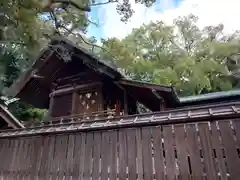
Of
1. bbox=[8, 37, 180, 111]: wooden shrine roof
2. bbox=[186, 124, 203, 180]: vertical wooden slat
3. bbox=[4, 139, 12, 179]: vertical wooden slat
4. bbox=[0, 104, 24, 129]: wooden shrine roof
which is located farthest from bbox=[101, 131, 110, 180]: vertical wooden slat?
bbox=[8, 37, 180, 111]: wooden shrine roof

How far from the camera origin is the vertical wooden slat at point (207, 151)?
3.26m

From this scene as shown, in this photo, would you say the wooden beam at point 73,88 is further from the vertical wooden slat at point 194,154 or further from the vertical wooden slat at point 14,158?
the vertical wooden slat at point 194,154

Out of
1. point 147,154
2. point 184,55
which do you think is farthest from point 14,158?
point 184,55

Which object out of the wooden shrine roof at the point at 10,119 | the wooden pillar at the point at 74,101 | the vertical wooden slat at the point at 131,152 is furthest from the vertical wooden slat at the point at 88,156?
the wooden pillar at the point at 74,101

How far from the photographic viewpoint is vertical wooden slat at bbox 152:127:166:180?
3.60 metres

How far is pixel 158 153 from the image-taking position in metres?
3.74

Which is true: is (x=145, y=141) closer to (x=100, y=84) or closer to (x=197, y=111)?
(x=197, y=111)

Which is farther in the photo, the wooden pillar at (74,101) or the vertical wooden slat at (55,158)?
the wooden pillar at (74,101)

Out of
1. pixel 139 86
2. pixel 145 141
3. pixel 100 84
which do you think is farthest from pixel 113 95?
pixel 145 141

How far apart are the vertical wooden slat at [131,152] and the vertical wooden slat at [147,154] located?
0.18m

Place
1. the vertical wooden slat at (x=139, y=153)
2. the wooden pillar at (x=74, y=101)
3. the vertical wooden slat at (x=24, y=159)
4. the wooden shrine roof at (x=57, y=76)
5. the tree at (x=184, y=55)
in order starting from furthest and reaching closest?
1. the tree at (x=184, y=55)
2. the wooden pillar at (x=74, y=101)
3. the wooden shrine roof at (x=57, y=76)
4. the vertical wooden slat at (x=24, y=159)
5. the vertical wooden slat at (x=139, y=153)

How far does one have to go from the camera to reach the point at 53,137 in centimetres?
482

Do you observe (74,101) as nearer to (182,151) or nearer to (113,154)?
(113,154)

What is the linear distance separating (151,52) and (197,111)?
17.5m
